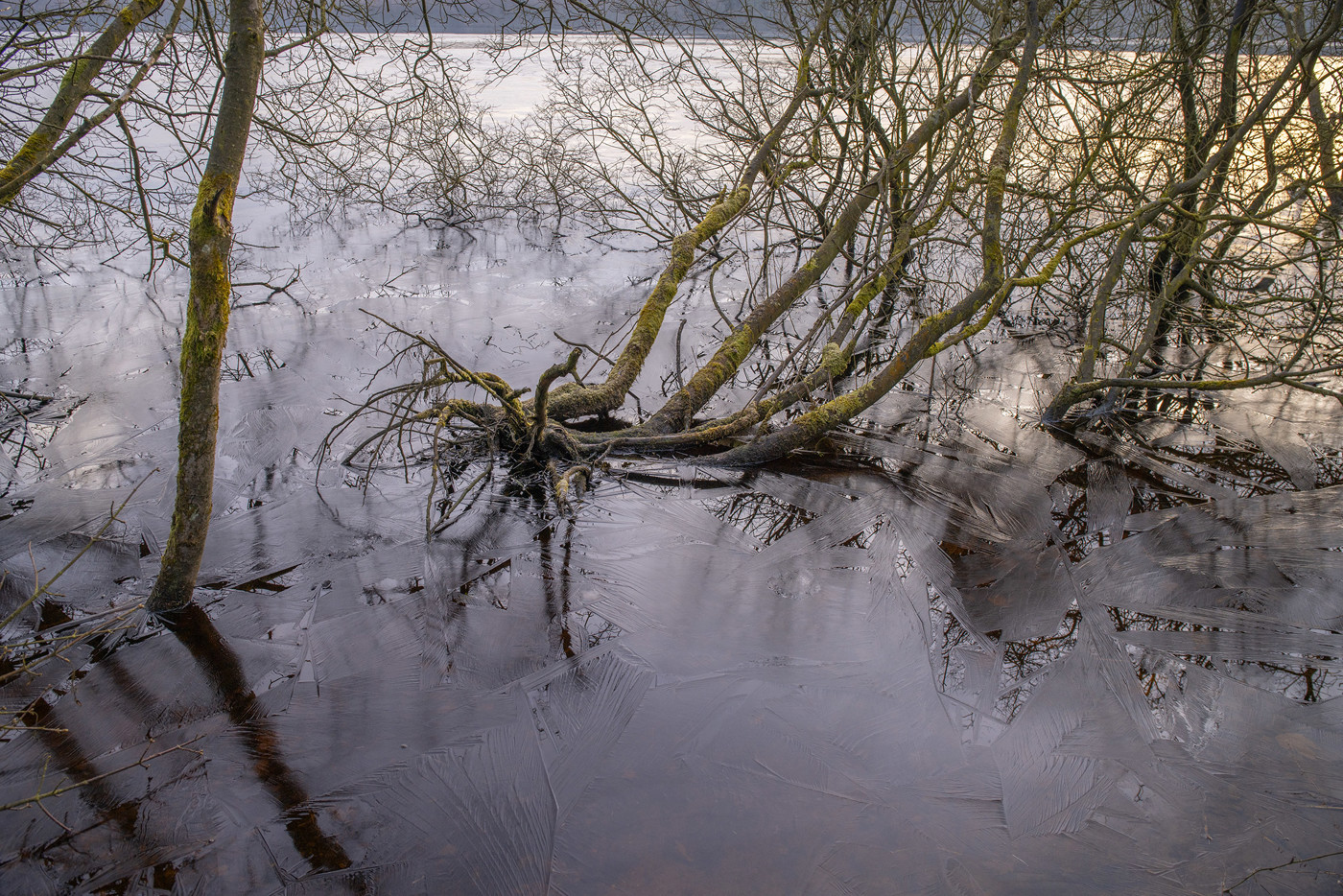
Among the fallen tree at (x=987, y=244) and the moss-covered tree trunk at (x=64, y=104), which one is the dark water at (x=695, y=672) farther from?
the moss-covered tree trunk at (x=64, y=104)

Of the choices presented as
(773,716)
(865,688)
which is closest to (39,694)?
(773,716)

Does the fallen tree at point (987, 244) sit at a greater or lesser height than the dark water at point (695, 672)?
greater

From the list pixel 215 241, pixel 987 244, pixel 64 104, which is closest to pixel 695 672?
pixel 215 241

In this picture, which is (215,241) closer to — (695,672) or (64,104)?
(64,104)

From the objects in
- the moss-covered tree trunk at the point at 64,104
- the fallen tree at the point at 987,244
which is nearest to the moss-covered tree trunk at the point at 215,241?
the moss-covered tree trunk at the point at 64,104

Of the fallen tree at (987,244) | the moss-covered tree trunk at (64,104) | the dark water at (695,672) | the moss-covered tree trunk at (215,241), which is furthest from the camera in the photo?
the fallen tree at (987,244)

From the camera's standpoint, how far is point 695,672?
3.51 metres

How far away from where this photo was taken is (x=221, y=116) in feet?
10.4

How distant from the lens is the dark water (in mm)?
2725

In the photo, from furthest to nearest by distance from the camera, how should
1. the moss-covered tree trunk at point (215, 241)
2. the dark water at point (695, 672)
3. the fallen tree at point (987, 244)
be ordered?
1. the fallen tree at point (987, 244)
2. the moss-covered tree trunk at point (215, 241)
3. the dark water at point (695, 672)

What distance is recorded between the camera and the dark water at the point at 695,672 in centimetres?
272

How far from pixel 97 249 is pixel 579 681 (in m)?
8.66

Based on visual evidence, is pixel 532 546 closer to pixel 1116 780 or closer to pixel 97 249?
pixel 1116 780

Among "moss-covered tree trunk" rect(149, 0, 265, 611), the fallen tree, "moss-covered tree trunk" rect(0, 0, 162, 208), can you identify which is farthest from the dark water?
"moss-covered tree trunk" rect(0, 0, 162, 208)
